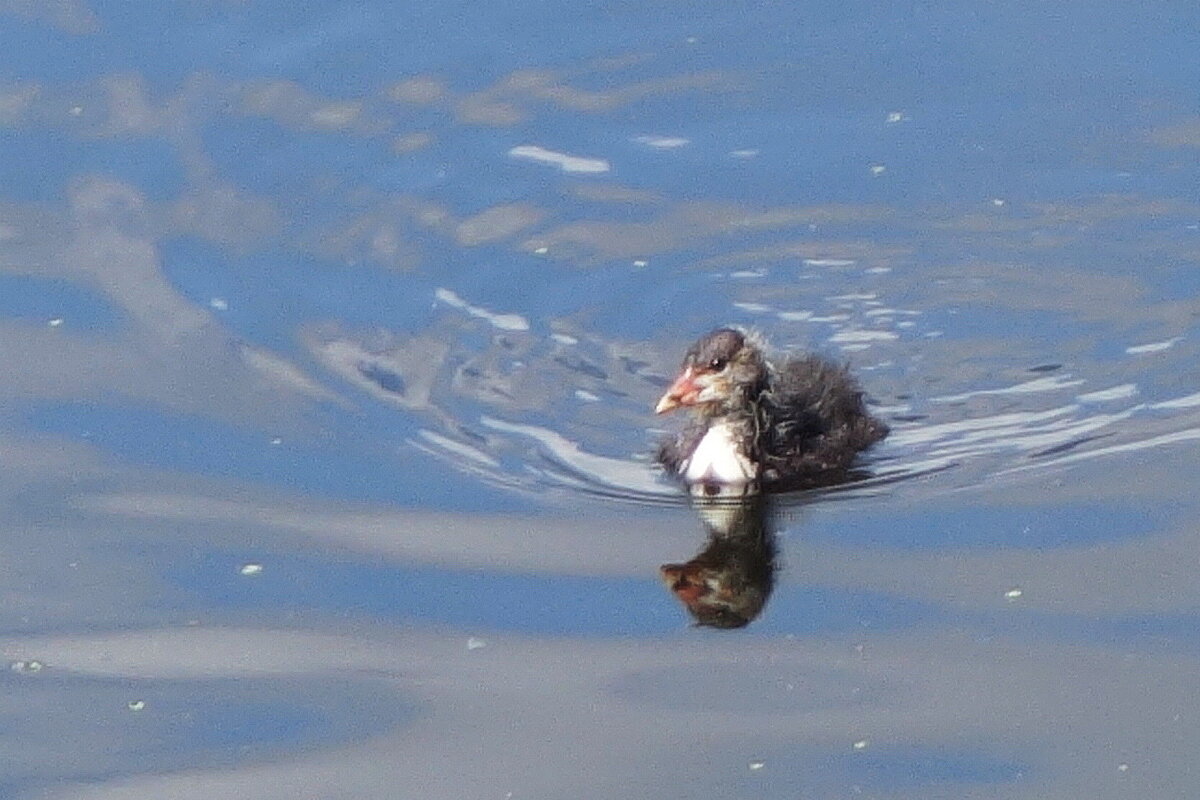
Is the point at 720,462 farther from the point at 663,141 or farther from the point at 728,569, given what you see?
the point at 663,141

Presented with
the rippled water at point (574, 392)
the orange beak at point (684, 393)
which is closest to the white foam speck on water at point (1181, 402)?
the rippled water at point (574, 392)

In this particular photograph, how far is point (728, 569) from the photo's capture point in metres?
9.73

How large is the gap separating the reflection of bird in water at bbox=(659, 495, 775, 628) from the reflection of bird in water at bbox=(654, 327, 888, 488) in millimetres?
186

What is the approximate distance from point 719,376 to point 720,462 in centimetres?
35

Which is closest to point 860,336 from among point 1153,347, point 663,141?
point 1153,347

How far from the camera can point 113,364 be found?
36.8 ft

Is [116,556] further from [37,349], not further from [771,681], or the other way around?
[771,681]

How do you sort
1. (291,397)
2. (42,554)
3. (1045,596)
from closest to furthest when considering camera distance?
(1045,596), (42,554), (291,397)

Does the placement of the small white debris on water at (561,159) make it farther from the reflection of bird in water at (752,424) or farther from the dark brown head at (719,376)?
the dark brown head at (719,376)

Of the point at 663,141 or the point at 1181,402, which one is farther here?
the point at 663,141

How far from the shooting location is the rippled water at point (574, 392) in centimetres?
863

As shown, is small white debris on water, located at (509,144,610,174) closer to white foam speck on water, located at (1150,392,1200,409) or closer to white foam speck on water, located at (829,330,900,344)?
white foam speck on water, located at (829,330,900,344)

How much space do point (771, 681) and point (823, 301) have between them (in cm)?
350

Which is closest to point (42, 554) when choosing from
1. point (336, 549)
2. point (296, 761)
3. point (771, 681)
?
point (336, 549)
